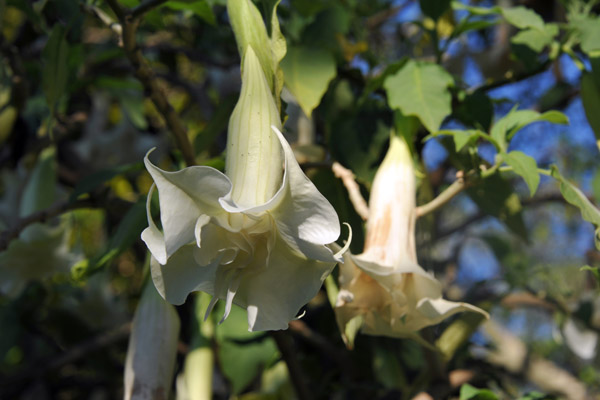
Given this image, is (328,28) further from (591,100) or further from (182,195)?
(182,195)

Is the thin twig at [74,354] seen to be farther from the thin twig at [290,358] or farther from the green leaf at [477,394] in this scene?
the green leaf at [477,394]

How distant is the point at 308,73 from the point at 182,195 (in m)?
0.38

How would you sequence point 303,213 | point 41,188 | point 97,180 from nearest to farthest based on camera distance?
point 303,213 < point 97,180 < point 41,188

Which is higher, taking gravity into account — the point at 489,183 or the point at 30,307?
the point at 489,183

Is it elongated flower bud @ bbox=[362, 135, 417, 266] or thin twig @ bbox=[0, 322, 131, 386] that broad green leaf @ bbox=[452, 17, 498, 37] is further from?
thin twig @ bbox=[0, 322, 131, 386]

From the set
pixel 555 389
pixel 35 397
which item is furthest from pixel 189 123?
pixel 555 389

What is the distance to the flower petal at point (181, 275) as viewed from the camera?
0.55 m

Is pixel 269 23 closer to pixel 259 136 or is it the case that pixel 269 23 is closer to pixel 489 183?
pixel 259 136

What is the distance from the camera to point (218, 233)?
0.54 m

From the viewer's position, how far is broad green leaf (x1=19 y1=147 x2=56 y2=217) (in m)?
1.17

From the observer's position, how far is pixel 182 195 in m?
0.50

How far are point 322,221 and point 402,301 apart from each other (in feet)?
0.59

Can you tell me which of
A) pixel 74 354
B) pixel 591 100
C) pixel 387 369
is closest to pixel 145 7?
pixel 591 100

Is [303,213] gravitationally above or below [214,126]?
above
